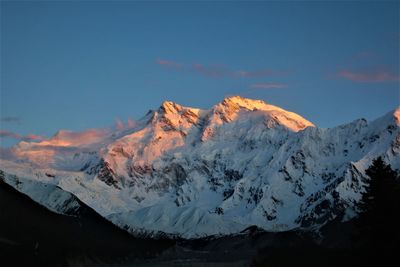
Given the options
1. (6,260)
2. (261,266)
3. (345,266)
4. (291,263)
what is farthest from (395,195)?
(6,260)

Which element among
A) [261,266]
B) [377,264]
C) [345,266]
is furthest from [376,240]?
[261,266]

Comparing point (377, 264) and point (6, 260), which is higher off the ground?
point (6, 260)

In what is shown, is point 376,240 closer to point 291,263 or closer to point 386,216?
point 386,216

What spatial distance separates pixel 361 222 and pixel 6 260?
116140 millimetres

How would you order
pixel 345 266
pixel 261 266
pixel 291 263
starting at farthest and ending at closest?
pixel 291 263 < pixel 261 266 < pixel 345 266

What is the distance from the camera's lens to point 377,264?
102062 millimetres

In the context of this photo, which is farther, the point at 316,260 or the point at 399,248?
the point at 316,260

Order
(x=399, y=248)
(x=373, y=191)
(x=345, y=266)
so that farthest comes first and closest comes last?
(x=345, y=266)
(x=373, y=191)
(x=399, y=248)

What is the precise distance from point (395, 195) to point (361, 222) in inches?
242

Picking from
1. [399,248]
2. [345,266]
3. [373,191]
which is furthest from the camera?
[345,266]

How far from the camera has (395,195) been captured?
103m

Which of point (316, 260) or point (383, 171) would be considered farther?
point (316, 260)

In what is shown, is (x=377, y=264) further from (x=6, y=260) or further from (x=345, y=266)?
(x=6, y=260)

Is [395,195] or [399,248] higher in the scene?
[395,195]
